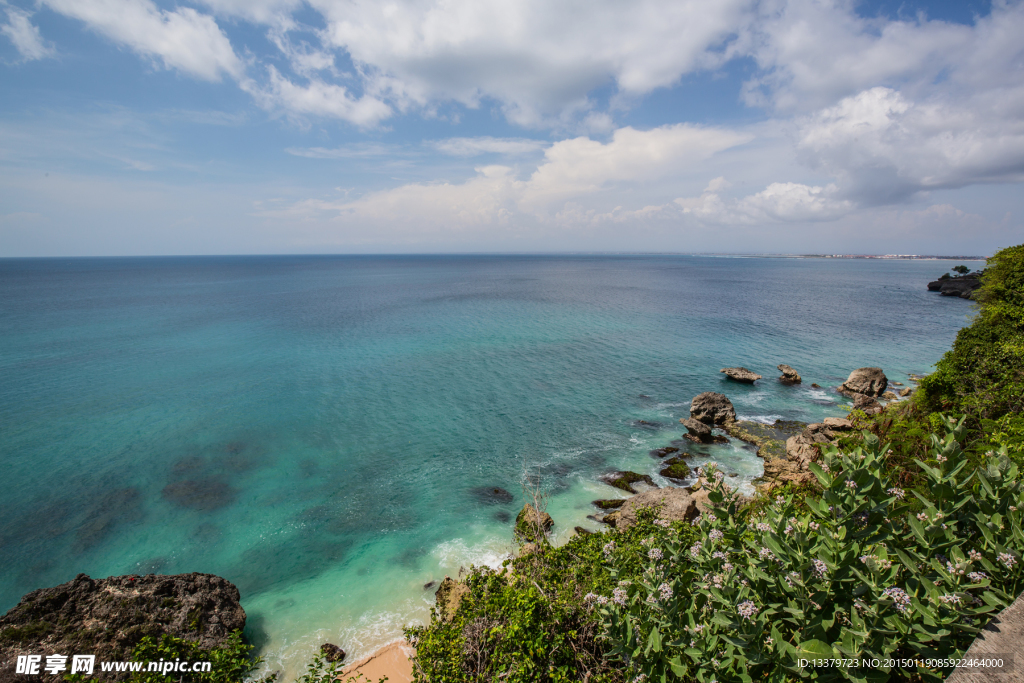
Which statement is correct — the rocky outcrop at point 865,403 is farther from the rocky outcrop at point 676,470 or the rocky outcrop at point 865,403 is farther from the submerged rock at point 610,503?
the submerged rock at point 610,503

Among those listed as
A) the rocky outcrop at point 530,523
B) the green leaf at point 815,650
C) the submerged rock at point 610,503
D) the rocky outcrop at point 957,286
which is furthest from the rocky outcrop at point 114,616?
the rocky outcrop at point 957,286

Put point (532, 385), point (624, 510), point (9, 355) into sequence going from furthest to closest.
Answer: point (9, 355)
point (532, 385)
point (624, 510)

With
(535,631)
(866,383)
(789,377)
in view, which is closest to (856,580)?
(535,631)

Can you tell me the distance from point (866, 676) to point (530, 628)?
20.3ft

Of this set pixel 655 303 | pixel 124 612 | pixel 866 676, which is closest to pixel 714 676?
pixel 866 676

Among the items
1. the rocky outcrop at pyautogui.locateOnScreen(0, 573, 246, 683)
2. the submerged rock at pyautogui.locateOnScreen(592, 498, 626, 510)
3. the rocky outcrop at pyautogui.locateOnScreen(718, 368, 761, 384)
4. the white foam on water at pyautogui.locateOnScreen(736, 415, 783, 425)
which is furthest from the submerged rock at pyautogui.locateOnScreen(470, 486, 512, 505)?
the rocky outcrop at pyautogui.locateOnScreen(718, 368, 761, 384)

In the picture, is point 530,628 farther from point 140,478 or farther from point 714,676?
point 140,478

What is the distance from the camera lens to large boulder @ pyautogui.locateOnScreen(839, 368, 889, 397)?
37.1 meters

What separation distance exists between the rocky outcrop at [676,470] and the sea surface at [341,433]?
1.76 meters

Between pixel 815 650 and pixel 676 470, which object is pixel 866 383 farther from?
pixel 815 650

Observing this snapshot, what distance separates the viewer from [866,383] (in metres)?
37.3

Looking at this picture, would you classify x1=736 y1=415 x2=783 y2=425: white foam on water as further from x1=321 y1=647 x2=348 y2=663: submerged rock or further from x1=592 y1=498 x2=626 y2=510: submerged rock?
x1=321 y1=647 x2=348 y2=663: submerged rock

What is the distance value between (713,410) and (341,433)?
2699cm

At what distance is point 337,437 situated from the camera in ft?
100
